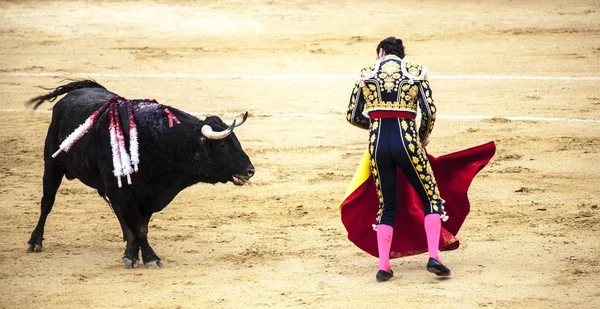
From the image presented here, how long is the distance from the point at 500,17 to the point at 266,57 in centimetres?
373

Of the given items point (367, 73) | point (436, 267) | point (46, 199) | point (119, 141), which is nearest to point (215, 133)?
point (119, 141)

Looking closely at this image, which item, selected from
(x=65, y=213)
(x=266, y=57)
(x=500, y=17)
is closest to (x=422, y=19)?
(x=500, y=17)

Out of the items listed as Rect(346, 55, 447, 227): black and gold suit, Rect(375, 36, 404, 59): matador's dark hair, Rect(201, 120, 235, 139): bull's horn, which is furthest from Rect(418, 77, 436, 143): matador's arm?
Rect(201, 120, 235, 139): bull's horn

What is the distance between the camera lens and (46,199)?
886 cm

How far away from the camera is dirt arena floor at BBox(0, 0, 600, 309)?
24.9 ft

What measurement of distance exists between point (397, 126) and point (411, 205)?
0.67 m

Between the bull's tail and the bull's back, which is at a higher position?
the bull's tail

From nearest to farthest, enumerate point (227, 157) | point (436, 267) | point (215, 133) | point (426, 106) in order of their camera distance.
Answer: point (426, 106), point (436, 267), point (215, 133), point (227, 157)

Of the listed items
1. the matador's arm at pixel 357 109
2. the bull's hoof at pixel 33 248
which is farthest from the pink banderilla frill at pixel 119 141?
the matador's arm at pixel 357 109

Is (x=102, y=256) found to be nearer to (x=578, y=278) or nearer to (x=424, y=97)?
(x=424, y=97)

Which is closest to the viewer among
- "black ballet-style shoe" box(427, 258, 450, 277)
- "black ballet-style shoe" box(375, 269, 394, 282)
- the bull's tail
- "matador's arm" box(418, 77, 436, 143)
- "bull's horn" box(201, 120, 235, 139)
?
"matador's arm" box(418, 77, 436, 143)

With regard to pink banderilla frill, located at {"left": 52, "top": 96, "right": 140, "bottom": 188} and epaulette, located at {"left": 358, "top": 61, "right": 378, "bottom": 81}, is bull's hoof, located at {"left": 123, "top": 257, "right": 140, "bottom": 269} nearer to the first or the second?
pink banderilla frill, located at {"left": 52, "top": 96, "right": 140, "bottom": 188}

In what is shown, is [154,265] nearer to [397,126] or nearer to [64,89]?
[64,89]

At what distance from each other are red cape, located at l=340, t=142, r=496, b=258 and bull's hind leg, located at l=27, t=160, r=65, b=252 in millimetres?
2391
